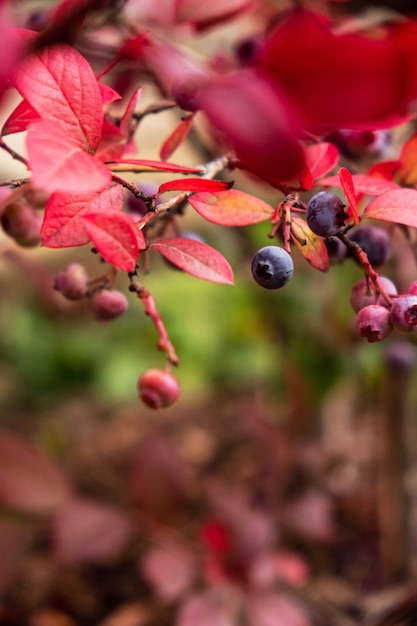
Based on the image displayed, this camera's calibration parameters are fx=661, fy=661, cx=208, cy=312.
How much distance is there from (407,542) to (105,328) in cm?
95

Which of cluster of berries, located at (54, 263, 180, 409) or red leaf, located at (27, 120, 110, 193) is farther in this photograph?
cluster of berries, located at (54, 263, 180, 409)

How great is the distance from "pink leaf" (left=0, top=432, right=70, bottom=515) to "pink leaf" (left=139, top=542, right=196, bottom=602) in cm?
14

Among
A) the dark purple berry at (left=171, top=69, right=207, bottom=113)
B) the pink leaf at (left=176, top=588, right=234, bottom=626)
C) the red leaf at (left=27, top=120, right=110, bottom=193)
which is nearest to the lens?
the red leaf at (left=27, top=120, right=110, bottom=193)

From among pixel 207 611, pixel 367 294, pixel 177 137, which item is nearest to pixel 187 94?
pixel 177 137

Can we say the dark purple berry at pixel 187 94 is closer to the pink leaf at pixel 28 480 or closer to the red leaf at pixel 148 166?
the red leaf at pixel 148 166

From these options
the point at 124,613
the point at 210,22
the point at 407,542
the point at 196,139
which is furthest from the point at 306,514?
the point at 210,22

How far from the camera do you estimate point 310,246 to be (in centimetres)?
33

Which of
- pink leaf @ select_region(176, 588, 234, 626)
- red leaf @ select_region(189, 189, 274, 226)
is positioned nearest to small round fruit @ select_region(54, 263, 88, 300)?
red leaf @ select_region(189, 189, 274, 226)

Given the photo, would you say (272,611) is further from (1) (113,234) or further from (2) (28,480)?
(1) (113,234)

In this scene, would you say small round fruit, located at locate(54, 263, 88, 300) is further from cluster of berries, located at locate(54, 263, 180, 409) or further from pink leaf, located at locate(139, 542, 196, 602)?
pink leaf, located at locate(139, 542, 196, 602)

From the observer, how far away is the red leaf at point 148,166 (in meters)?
0.30

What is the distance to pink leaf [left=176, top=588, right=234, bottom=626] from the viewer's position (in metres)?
0.70

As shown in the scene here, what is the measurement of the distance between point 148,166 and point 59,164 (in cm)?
7

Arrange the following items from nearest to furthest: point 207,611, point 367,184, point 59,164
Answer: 1. point 59,164
2. point 367,184
3. point 207,611
